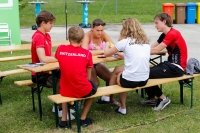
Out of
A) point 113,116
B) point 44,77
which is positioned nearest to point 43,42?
point 44,77

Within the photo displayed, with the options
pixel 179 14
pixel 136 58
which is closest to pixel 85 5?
pixel 179 14

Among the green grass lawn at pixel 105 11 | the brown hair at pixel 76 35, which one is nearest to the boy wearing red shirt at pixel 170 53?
the brown hair at pixel 76 35

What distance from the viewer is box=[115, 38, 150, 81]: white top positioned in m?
5.06

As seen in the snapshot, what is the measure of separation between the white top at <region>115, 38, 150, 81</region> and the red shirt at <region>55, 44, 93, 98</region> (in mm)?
660

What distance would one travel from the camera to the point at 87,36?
611 centimetres

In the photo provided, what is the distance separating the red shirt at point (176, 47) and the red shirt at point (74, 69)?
1.46 meters

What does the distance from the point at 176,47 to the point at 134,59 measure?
0.88m

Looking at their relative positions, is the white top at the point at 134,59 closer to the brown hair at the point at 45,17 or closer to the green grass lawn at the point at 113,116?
the green grass lawn at the point at 113,116

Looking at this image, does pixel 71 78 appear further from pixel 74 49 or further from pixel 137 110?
pixel 137 110

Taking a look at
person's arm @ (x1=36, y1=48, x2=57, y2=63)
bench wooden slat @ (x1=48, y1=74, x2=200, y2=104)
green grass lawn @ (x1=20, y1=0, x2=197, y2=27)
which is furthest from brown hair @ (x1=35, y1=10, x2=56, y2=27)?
green grass lawn @ (x1=20, y1=0, x2=197, y2=27)

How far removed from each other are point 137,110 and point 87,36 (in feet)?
4.69

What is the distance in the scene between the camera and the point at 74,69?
4586 mm

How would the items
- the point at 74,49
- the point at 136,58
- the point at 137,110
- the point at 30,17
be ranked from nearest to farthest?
the point at 74,49
the point at 136,58
the point at 137,110
the point at 30,17

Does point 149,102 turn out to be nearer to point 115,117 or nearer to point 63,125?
point 115,117
